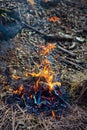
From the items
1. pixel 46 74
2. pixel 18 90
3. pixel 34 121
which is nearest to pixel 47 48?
pixel 46 74

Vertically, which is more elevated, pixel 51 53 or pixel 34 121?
pixel 51 53

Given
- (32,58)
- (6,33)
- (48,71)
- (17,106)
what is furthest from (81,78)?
(6,33)

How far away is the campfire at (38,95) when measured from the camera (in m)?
3.96

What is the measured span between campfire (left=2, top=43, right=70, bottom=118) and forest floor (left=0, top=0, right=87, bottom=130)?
0.39 ft

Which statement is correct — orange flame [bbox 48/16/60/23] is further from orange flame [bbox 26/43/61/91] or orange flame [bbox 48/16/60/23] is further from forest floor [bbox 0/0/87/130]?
orange flame [bbox 26/43/61/91]

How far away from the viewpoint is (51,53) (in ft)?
17.2

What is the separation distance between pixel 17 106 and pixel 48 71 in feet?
3.39

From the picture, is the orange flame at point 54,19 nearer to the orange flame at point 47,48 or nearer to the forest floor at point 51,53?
the forest floor at point 51,53

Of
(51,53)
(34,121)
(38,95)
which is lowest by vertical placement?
(34,121)

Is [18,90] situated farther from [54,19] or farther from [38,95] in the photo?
[54,19]

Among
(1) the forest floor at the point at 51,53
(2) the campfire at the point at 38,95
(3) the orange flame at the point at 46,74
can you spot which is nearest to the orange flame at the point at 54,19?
(1) the forest floor at the point at 51,53

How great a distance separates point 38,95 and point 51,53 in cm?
141

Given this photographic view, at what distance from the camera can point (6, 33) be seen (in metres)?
5.14

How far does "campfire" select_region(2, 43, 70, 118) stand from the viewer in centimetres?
396
